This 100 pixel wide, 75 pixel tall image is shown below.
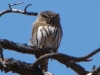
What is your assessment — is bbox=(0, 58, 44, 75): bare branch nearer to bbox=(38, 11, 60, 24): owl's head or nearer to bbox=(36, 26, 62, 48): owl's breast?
bbox=(36, 26, 62, 48): owl's breast

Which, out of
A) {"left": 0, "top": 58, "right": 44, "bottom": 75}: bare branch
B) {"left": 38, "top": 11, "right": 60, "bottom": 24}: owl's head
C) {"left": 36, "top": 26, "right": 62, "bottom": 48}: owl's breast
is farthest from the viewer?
{"left": 38, "top": 11, "right": 60, "bottom": 24}: owl's head

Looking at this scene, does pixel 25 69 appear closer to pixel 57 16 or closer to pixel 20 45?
pixel 20 45

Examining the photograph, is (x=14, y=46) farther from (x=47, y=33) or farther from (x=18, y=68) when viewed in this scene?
(x=47, y=33)

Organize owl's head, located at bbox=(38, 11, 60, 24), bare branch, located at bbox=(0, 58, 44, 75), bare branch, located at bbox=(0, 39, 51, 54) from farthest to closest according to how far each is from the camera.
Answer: owl's head, located at bbox=(38, 11, 60, 24) < bare branch, located at bbox=(0, 39, 51, 54) < bare branch, located at bbox=(0, 58, 44, 75)

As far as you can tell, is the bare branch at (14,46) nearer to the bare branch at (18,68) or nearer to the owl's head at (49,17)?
the bare branch at (18,68)

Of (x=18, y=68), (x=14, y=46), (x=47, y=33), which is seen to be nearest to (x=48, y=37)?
(x=47, y=33)

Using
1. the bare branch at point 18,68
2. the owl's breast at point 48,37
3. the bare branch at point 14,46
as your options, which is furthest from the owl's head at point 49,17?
the bare branch at point 18,68

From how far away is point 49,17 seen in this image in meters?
7.85

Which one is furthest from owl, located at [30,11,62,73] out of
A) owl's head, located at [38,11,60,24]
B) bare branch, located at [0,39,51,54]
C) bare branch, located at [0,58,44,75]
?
bare branch, located at [0,58,44,75]

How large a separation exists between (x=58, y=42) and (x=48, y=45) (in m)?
0.25

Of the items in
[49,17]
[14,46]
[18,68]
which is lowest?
[49,17]

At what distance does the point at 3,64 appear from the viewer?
3645 millimetres

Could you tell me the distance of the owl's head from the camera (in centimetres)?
773

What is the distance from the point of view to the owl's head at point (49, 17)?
773 centimetres
